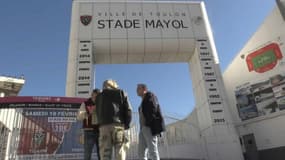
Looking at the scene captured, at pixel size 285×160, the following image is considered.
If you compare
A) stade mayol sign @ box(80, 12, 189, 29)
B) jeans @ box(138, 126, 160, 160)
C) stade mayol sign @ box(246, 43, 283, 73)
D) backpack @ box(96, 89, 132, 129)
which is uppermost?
stade mayol sign @ box(80, 12, 189, 29)

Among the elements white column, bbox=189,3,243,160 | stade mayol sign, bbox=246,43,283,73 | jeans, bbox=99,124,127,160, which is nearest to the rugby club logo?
white column, bbox=189,3,243,160

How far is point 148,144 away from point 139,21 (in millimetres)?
5959

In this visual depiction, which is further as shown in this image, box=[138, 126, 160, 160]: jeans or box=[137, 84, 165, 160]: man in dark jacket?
box=[137, 84, 165, 160]: man in dark jacket

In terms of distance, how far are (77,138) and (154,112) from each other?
2309 millimetres

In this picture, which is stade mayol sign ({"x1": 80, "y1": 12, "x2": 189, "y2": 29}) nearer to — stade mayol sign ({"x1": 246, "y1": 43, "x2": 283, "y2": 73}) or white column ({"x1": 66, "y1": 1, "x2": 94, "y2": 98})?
white column ({"x1": 66, "y1": 1, "x2": 94, "y2": 98})

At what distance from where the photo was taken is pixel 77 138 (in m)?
5.35

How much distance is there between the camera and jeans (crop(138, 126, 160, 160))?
370 cm

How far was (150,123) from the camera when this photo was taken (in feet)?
12.6

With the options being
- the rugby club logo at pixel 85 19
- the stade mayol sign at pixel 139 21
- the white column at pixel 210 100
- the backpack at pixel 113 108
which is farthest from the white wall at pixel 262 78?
the backpack at pixel 113 108

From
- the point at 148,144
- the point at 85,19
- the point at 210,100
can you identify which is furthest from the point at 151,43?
the point at 148,144

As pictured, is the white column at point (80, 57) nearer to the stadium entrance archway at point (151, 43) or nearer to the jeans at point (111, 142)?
the stadium entrance archway at point (151, 43)

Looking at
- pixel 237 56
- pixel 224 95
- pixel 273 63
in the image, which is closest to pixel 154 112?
pixel 224 95

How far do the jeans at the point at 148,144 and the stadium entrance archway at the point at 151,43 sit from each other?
4000mm

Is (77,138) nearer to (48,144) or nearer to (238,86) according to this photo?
(48,144)
